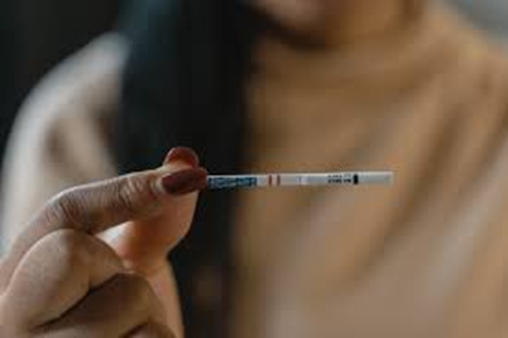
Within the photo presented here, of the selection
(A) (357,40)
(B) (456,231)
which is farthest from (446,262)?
(A) (357,40)

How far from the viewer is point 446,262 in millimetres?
430

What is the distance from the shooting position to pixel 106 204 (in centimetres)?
37

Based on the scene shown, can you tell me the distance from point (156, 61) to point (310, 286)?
15 cm

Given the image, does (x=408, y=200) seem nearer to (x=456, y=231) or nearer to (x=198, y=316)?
(x=456, y=231)

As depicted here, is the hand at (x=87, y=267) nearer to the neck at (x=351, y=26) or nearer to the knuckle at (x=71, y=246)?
the knuckle at (x=71, y=246)

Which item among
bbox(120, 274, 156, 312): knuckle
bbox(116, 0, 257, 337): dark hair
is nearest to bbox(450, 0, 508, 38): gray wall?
bbox(116, 0, 257, 337): dark hair

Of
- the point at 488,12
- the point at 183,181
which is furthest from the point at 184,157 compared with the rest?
the point at 488,12

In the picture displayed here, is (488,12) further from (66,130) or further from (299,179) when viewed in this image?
(66,130)

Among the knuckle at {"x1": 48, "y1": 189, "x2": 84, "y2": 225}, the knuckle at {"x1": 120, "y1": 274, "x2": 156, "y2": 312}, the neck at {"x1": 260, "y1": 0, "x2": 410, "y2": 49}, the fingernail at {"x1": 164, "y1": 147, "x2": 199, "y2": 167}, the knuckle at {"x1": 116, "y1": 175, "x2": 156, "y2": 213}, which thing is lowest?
the knuckle at {"x1": 120, "y1": 274, "x2": 156, "y2": 312}

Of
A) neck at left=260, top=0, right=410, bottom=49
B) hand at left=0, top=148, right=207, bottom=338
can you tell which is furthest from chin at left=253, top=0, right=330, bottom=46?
hand at left=0, top=148, right=207, bottom=338

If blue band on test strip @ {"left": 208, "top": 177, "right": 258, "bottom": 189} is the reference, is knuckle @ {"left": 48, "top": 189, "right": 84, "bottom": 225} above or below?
above

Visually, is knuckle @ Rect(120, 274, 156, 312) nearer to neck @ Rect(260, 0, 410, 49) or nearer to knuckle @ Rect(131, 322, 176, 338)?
knuckle @ Rect(131, 322, 176, 338)

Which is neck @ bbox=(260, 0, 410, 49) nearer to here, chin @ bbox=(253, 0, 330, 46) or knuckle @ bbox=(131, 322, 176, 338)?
chin @ bbox=(253, 0, 330, 46)

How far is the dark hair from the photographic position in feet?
1.46
